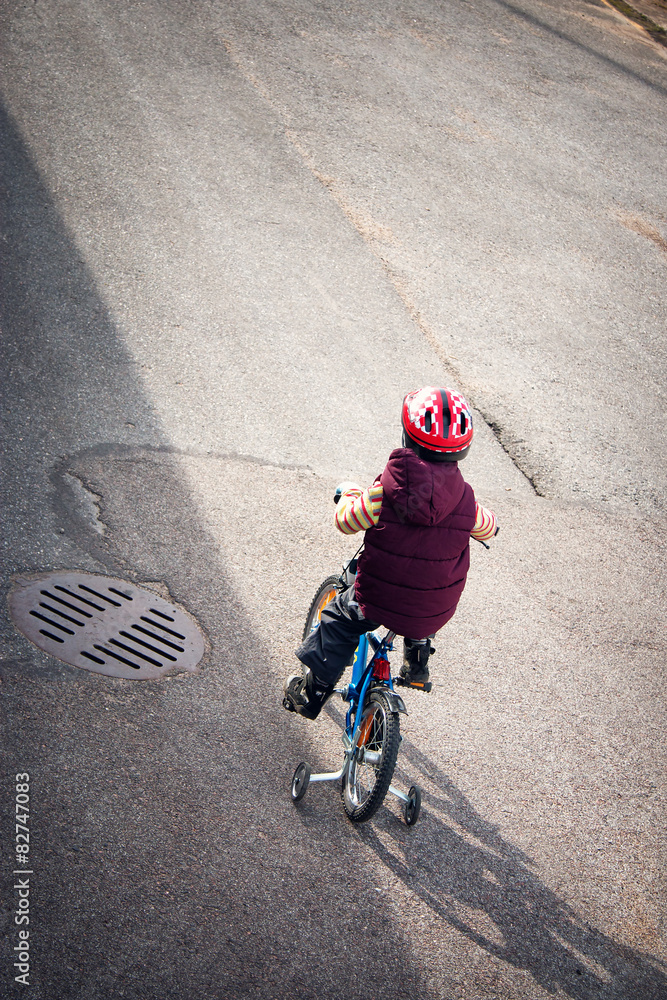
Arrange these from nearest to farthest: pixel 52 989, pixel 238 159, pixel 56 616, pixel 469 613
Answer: pixel 52 989 → pixel 56 616 → pixel 469 613 → pixel 238 159

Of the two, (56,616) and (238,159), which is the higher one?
(238,159)

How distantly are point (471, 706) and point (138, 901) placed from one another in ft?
7.15

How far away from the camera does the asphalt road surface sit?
353 centimetres

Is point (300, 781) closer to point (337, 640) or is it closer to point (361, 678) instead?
point (361, 678)

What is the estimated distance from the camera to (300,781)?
3867 mm

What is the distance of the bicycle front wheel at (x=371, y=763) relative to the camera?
142 inches

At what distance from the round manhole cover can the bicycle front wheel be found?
42.2 inches

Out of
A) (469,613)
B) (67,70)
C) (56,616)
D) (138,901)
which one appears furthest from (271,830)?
(67,70)

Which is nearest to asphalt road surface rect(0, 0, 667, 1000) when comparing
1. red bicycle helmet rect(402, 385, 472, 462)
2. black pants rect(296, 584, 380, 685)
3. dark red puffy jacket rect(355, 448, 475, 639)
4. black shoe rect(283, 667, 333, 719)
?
black shoe rect(283, 667, 333, 719)

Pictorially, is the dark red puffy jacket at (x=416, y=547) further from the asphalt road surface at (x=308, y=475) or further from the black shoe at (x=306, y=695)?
the asphalt road surface at (x=308, y=475)

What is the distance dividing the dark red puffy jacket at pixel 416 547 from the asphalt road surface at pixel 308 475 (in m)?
1.05

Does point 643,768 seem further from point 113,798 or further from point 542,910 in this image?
point 113,798

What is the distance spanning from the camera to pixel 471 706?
4715 millimetres

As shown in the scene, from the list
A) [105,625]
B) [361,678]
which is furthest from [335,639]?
[105,625]
